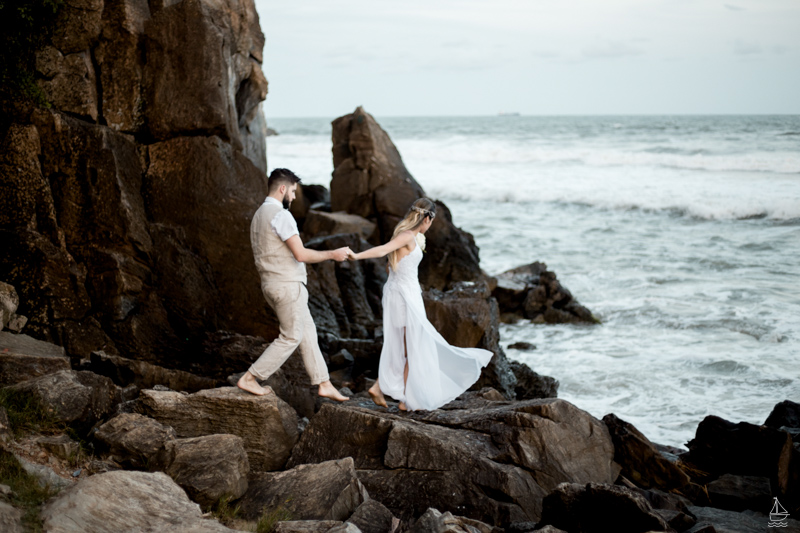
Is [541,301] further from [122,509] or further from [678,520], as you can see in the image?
[122,509]

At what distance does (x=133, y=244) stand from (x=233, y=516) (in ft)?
14.1

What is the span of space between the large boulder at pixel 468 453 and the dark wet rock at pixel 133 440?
1.14 m

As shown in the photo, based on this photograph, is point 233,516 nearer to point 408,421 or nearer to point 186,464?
point 186,464

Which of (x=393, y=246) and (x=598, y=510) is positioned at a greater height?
(x=393, y=246)

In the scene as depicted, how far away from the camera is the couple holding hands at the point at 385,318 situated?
5711 millimetres

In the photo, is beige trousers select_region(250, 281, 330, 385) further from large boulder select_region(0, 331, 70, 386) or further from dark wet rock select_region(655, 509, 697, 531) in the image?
dark wet rock select_region(655, 509, 697, 531)

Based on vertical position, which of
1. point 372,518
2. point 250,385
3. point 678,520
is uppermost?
point 250,385

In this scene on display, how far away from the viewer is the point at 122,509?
152 inches

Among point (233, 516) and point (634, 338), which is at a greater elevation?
point (233, 516)

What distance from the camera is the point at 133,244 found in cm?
802

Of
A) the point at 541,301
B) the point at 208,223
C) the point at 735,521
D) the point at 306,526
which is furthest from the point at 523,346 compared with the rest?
the point at 306,526

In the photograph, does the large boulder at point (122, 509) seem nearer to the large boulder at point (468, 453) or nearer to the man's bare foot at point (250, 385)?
the man's bare foot at point (250, 385)

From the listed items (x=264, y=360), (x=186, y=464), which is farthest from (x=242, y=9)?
(x=186, y=464)

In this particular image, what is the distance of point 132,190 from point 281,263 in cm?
342
